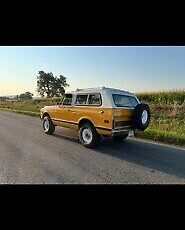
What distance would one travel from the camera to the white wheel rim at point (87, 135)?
764cm

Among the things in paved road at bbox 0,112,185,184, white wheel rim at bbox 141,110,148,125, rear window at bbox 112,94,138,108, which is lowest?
paved road at bbox 0,112,185,184

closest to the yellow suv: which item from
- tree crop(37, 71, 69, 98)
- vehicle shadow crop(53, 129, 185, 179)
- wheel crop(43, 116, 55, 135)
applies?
vehicle shadow crop(53, 129, 185, 179)

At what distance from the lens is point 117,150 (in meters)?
7.27

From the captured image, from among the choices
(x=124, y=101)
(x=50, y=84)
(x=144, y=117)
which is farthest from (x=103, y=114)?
(x=50, y=84)

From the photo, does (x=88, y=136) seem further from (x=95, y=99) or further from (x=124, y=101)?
(x=124, y=101)

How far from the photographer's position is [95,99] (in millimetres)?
7812

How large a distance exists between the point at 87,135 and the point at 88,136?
0.06 metres

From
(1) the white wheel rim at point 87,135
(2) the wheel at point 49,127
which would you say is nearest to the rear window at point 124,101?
(1) the white wheel rim at point 87,135

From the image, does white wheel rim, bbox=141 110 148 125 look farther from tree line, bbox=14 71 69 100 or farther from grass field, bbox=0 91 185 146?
tree line, bbox=14 71 69 100

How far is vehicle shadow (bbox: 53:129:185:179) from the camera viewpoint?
220 inches

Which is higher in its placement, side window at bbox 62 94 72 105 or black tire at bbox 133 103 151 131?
side window at bbox 62 94 72 105
